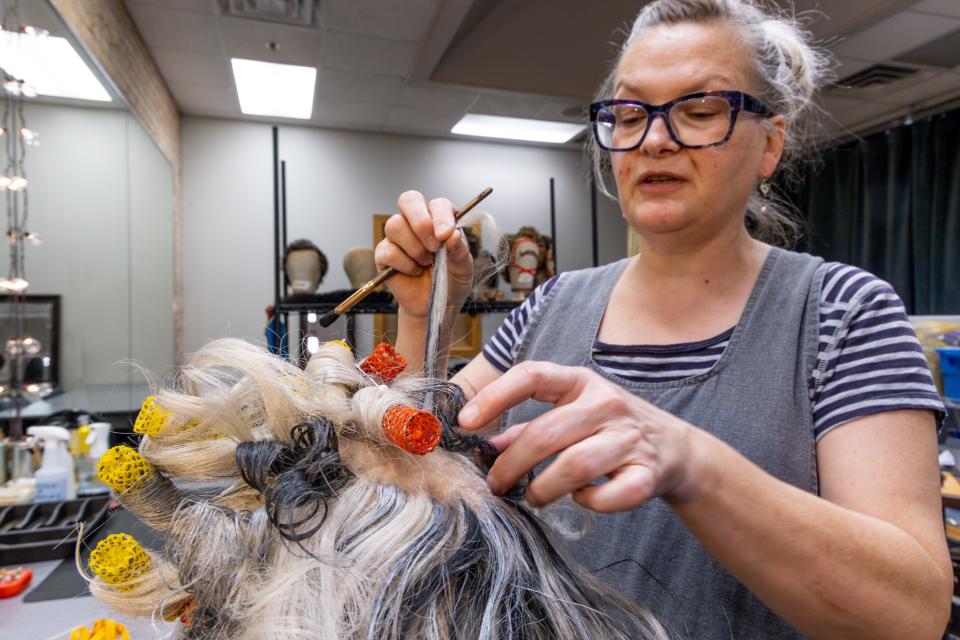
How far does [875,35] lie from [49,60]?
434 cm

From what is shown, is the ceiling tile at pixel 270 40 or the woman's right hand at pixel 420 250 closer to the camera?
the woman's right hand at pixel 420 250

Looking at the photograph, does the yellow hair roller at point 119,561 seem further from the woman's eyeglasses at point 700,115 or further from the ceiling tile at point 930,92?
the ceiling tile at point 930,92

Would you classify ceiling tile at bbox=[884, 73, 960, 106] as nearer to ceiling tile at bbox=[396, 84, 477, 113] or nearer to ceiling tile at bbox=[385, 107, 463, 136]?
ceiling tile at bbox=[396, 84, 477, 113]

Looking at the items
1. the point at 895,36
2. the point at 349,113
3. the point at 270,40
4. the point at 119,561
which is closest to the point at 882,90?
the point at 895,36

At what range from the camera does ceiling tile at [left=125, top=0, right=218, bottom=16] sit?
305 centimetres

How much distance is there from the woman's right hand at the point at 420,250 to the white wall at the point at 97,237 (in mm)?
1218

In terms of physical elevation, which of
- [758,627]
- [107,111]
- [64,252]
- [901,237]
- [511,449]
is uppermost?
[107,111]

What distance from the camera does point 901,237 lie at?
194 inches

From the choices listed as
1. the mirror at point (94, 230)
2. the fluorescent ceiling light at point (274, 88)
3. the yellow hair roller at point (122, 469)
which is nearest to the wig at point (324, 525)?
the yellow hair roller at point (122, 469)

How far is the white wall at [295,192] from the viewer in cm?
465

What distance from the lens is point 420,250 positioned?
0.75 metres

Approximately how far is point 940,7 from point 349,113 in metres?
3.94

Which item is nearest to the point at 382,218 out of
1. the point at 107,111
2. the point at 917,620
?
the point at 107,111

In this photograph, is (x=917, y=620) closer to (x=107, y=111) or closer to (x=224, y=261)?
(x=107, y=111)
